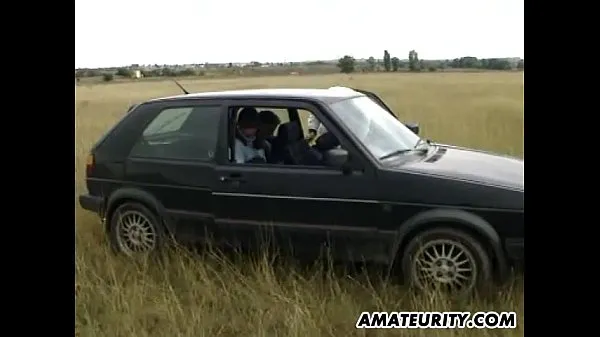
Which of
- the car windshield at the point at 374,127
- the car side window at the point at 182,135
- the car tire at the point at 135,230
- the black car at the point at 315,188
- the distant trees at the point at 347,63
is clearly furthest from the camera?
the distant trees at the point at 347,63

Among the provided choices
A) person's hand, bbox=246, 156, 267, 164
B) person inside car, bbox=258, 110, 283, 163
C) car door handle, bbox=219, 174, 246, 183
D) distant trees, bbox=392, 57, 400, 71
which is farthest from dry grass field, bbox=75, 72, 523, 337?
distant trees, bbox=392, 57, 400, 71

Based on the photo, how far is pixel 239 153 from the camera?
4723mm

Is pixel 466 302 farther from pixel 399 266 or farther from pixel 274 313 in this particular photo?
pixel 274 313

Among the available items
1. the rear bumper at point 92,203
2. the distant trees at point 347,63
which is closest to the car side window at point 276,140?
the rear bumper at point 92,203

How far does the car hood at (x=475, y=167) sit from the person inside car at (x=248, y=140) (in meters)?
1.16

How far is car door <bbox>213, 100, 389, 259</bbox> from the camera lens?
425cm

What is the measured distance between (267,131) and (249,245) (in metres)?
0.96

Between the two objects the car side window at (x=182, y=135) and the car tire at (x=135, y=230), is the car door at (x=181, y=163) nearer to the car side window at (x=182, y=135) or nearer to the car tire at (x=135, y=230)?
the car side window at (x=182, y=135)

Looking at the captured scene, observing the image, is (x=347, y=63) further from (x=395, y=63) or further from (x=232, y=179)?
(x=232, y=179)

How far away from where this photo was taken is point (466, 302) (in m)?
4.02

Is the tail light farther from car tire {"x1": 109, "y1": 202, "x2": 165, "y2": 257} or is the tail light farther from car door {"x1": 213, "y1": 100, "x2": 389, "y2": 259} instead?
car door {"x1": 213, "y1": 100, "x2": 389, "y2": 259}

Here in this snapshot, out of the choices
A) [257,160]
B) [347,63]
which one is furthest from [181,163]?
[347,63]

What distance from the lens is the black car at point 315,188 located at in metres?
4.07
